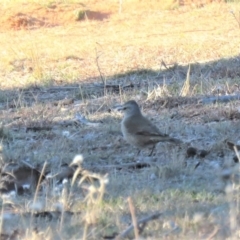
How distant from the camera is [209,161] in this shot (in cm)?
653

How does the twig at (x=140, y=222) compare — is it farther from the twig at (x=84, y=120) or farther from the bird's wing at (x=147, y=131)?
the twig at (x=84, y=120)

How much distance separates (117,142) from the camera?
24.9ft

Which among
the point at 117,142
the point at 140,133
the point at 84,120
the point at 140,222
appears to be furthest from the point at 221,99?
the point at 140,222

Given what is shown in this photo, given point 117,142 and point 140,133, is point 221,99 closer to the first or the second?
point 117,142

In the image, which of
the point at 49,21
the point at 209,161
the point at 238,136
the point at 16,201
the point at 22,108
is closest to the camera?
the point at 16,201

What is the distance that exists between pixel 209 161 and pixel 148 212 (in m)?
1.81

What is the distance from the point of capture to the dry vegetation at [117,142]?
175 inches

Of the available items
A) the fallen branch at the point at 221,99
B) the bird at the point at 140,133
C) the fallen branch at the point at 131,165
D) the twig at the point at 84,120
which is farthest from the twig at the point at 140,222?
the fallen branch at the point at 221,99

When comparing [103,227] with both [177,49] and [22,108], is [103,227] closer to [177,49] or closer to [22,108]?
[22,108]

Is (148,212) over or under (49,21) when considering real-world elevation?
over

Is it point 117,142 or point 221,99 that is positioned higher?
point 117,142

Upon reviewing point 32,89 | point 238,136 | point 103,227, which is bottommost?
point 32,89

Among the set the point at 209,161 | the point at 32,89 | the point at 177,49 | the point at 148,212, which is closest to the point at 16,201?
the point at 148,212

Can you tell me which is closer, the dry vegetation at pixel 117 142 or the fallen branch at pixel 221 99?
the dry vegetation at pixel 117 142
